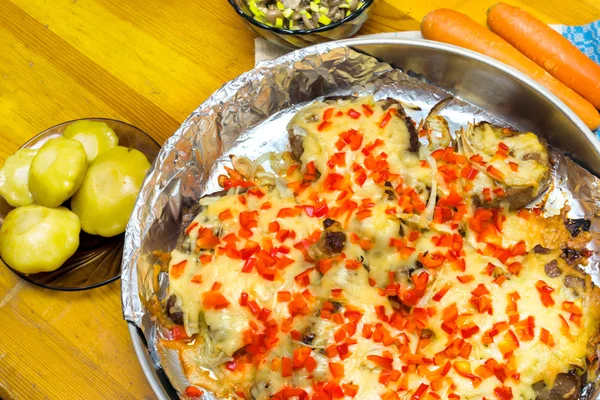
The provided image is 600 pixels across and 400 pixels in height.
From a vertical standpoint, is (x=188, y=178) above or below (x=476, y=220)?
below

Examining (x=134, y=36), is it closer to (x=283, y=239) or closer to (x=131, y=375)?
(x=283, y=239)

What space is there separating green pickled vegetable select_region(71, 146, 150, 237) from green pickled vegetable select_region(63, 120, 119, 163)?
13cm

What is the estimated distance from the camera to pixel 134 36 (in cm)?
334

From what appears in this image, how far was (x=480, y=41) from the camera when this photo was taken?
3133 millimetres

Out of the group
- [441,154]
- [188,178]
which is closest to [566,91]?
[441,154]

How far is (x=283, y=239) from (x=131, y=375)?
0.98 meters

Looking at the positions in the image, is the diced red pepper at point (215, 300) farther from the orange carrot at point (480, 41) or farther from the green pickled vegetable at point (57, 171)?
the orange carrot at point (480, 41)

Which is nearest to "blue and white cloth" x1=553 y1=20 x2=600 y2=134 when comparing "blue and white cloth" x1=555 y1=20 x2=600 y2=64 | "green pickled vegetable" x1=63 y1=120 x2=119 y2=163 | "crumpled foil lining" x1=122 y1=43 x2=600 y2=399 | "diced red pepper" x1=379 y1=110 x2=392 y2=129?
"blue and white cloth" x1=555 y1=20 x2=600 y2=64

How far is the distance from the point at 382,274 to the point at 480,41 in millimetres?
1467

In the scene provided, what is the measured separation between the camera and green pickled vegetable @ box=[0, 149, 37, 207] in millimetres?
2840

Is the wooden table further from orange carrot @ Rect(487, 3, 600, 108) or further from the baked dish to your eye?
the baked dish

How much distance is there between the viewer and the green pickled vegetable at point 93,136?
2902 millimetres

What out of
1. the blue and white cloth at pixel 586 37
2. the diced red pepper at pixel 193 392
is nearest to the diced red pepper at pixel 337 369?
the diced red pepper at pixel 193 392

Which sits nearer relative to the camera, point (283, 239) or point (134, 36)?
point (283, 239)
